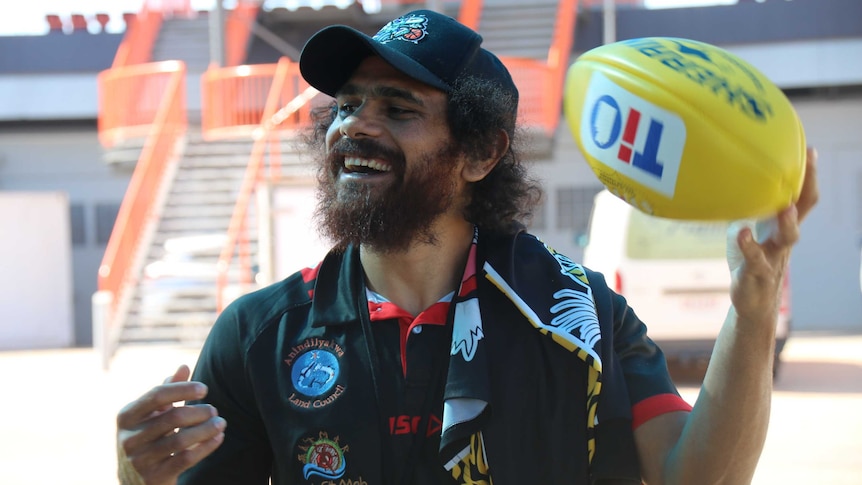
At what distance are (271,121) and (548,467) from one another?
1380cm

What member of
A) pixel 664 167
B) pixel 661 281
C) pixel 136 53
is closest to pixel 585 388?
pixel 664 167

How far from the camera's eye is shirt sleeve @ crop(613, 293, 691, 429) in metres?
2.45

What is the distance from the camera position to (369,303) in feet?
8.55

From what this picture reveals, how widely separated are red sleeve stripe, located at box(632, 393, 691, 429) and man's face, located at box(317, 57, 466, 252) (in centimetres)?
70

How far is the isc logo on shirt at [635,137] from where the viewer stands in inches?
87.8

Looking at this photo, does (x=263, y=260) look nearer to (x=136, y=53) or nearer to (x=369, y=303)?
(x=136, y=53)

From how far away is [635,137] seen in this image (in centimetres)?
228

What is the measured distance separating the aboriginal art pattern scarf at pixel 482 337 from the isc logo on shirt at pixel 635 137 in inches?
14.0

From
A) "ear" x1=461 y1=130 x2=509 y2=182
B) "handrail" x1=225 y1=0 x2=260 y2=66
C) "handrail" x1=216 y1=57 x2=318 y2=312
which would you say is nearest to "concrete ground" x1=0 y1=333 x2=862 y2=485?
"handrail" x1=216 y1=57 x2=318 y2=312

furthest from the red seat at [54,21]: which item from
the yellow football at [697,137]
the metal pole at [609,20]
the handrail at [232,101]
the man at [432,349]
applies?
the yellow football at [697,137]

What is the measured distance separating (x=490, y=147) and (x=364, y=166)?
430mm

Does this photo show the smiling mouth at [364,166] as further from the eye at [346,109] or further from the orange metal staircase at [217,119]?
the orange metal staircase at [217,119]

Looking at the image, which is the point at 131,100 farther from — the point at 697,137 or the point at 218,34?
the point at 697,137

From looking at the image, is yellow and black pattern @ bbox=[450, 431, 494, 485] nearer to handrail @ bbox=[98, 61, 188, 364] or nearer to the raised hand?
the raised hand
